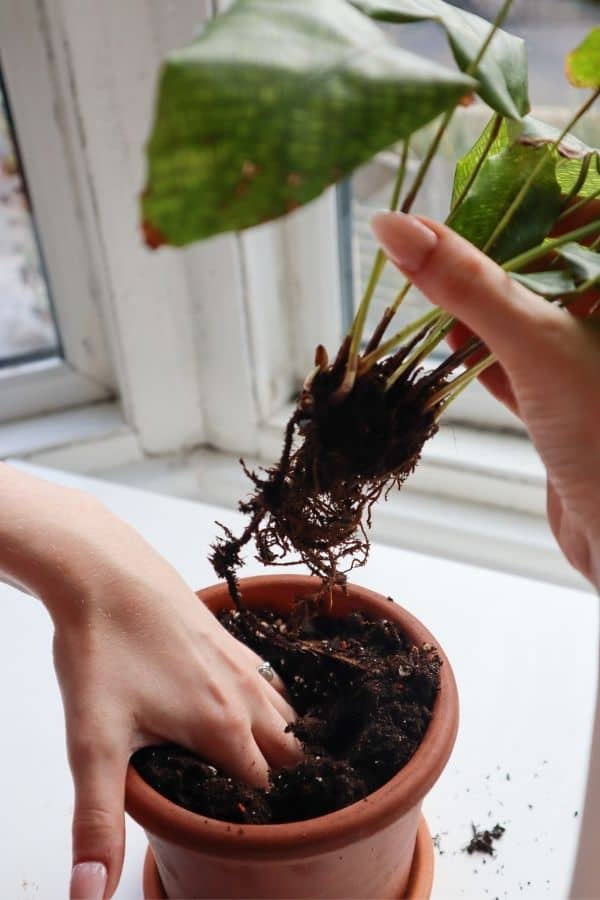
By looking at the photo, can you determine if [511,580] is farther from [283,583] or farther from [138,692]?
[138,692]

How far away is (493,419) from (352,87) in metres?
0.92

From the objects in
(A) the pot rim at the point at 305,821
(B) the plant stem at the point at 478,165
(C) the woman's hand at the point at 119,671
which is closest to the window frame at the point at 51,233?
(C) the woman's hand at the point at 119,671

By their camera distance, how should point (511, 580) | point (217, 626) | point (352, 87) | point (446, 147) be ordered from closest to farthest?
point (352, 87) → point (217, 626) → point (511, 580) → point (446, 147)

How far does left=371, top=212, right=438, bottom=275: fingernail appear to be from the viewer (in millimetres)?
425

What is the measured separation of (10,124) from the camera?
1162 millimetres

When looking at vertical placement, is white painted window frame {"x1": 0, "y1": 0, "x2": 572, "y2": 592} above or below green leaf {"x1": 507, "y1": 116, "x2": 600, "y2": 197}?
below

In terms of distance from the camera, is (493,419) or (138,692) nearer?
(138,692)

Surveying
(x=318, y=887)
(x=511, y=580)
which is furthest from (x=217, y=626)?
(x=511, y=580)

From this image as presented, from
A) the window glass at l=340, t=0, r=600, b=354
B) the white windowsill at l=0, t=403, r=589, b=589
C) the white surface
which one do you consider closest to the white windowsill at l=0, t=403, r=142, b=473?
the white windowsill at l=0, t=403, r=589, b=589

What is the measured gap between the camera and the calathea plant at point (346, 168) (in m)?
0.32

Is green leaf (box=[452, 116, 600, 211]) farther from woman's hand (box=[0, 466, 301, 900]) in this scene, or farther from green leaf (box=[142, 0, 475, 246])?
woman's hand (box=[0, 466, 301, 900])

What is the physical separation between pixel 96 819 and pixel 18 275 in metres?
0.93

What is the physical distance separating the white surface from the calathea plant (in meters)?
0.25

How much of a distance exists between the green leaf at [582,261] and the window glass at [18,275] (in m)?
0.93
